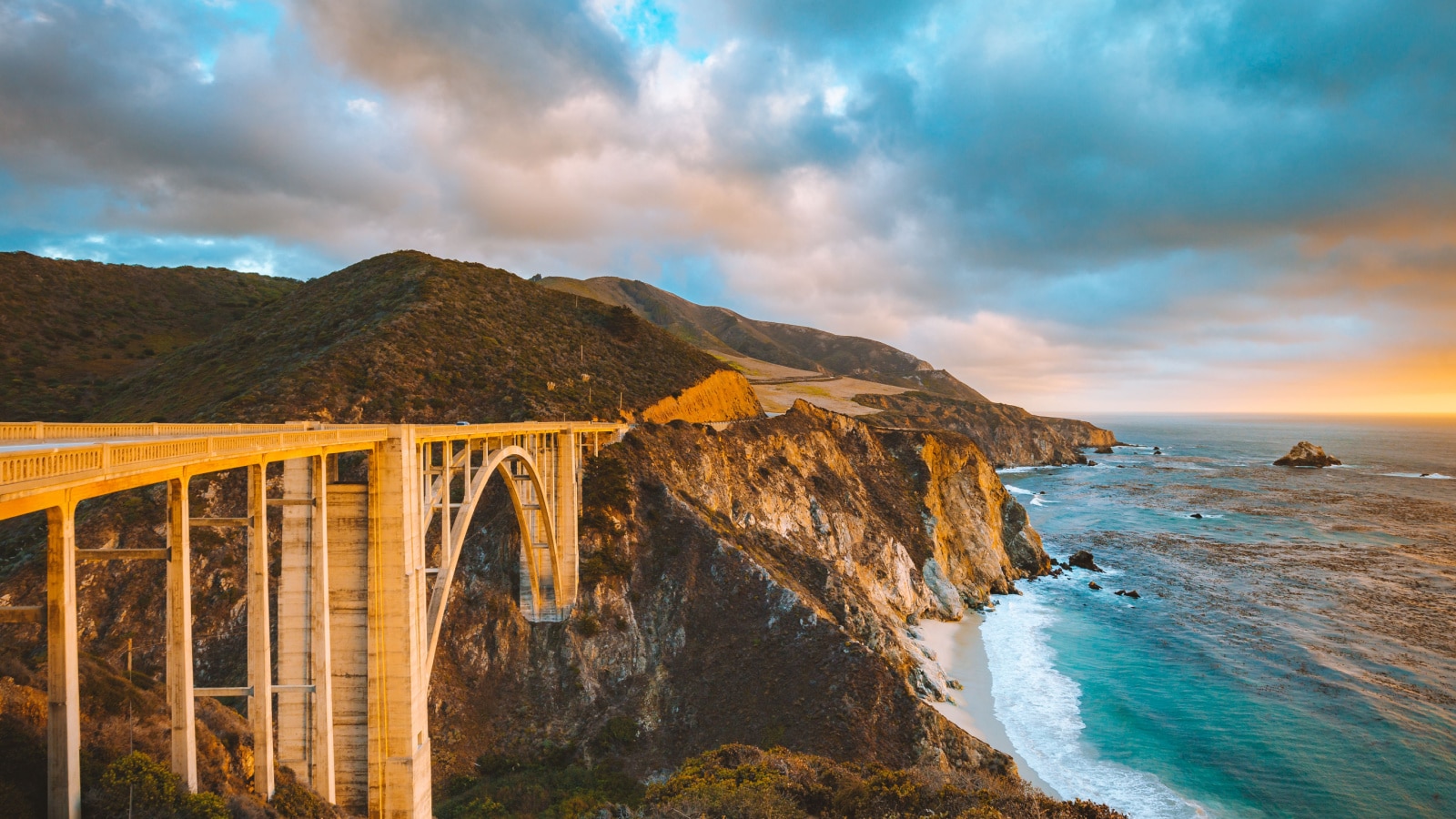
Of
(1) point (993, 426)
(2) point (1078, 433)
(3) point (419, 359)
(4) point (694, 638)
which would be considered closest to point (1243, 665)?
(4) point (694, 638)

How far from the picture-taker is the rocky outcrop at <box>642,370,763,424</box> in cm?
4894

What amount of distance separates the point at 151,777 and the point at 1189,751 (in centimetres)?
3231

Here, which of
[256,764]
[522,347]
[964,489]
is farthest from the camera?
[964,489]

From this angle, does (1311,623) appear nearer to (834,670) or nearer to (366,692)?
(834,670)

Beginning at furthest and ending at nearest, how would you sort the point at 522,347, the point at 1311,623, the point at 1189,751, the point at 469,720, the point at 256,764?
1. the point at 522,347
2. the point at 1311,623
3. the point at 1189,751
4. the point at 469,720
5. the point at 256,764

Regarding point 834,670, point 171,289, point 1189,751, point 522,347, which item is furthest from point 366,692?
point 171,289

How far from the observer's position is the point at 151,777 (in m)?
8.34

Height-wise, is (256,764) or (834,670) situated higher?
(256,764)

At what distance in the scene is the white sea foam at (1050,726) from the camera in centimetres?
2258

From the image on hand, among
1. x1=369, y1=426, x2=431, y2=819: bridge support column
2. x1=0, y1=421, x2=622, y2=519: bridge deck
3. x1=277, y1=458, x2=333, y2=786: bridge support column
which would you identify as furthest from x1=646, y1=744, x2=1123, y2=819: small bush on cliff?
x1=0, y1=421, x2=622, y2=519: bridge deck

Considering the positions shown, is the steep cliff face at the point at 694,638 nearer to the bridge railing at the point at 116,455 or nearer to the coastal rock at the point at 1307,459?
the bridge railing at the point at 116,455

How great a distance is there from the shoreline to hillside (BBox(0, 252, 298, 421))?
53.8 metres

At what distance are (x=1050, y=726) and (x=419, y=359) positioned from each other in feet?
131

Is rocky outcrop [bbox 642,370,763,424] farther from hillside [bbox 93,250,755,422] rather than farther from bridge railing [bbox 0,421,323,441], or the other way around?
bridge railing [bbox 0,421,323,441]
